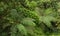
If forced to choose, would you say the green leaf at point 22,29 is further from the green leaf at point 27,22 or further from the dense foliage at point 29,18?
the green leaf at point 27,22

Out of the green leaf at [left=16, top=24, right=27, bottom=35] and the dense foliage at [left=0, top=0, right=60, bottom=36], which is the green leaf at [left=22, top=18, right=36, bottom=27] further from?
the green leaf at [left=16, top=24, right=27, bottom=35]

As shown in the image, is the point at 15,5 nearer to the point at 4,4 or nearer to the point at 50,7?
the point at 4,4

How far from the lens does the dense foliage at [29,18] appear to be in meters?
6.28

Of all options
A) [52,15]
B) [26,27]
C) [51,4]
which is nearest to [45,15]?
[52,15]

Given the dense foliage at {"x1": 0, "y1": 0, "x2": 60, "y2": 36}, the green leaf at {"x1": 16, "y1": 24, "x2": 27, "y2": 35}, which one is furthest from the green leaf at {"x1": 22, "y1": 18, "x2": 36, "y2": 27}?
the green leaf at {"x1": 16, "y1": 24, "x2": 27, "y2": 35}

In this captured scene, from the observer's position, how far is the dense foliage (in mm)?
6276

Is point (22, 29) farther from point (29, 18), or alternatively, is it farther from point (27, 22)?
point (29, 18)

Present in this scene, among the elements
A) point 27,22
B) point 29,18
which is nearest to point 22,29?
point 27,22

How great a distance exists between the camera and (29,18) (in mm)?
6539

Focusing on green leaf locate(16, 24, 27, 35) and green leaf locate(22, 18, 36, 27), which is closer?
green leaf locate(16, 24, 27, 35)

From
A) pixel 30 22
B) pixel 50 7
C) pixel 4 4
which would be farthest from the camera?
pixel 50 7

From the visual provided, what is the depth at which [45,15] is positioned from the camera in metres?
7.37

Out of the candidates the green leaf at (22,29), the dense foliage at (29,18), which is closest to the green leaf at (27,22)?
the dense foliage at (29,18)

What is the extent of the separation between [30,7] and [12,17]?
1.17 metres
